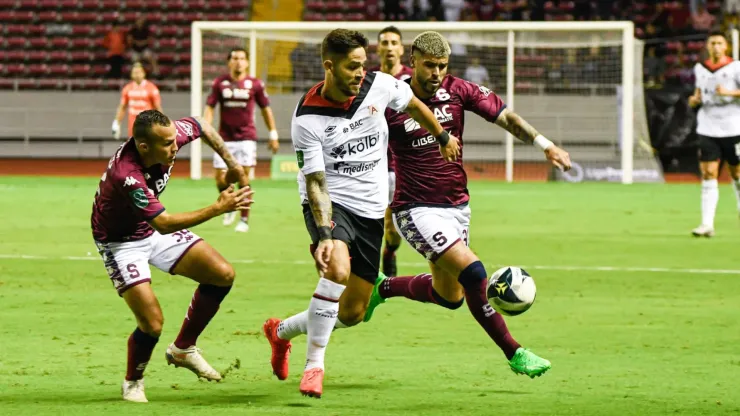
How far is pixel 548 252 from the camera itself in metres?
14.6

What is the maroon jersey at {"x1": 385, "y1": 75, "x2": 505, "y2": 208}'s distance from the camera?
8352mm

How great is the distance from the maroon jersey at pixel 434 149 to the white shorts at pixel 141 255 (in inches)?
63.7

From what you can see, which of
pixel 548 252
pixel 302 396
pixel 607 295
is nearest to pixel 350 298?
pixel 302 396

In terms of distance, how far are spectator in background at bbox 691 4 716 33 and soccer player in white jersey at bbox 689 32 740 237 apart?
13290 millimetres

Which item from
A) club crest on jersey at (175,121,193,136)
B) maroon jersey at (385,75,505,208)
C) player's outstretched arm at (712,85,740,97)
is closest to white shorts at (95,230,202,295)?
Result: club crest on jersey at (175,121,193,136)

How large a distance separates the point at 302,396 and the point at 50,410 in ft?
4.36

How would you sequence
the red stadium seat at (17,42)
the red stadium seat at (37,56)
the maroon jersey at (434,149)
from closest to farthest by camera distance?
the maroon jersey at (434,149) < the red stadium seat at (37,56) < the red stadium seat at (17,42)

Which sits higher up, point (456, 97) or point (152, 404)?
point (456, 97)

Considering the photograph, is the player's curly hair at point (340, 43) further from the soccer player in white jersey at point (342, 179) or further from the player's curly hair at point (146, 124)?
the player's curly hair at point (146, 124)

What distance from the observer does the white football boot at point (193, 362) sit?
291 inches

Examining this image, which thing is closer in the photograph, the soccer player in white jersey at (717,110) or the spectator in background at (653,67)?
the soccer player in white jersey at (717,110)

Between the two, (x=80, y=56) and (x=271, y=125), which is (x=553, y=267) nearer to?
(x=271, y=125)

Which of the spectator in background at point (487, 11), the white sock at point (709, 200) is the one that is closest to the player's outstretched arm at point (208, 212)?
the white sock at point (709, 200)

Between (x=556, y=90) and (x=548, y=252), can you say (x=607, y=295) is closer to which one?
(x=548, y=252)
